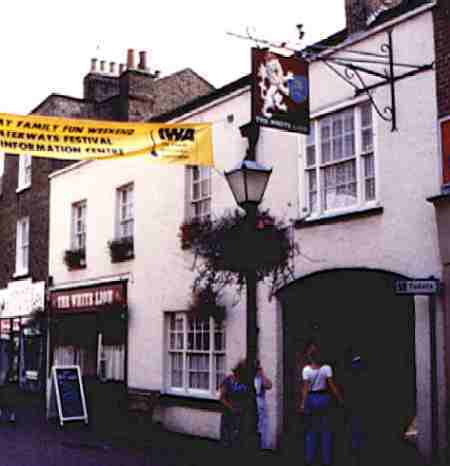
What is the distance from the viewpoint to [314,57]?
1225 centimetres

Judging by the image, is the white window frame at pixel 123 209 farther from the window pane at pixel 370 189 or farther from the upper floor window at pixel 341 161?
the window pane at pixel 370 189

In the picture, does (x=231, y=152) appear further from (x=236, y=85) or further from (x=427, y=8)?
(x=427, y=8)

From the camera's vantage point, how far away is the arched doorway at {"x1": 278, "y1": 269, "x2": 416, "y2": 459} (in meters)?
11.6

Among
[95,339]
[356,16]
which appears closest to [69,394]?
[95,339]

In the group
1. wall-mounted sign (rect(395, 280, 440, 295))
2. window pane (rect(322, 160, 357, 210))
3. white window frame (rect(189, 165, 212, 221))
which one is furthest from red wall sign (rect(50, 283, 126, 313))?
wall-mounted sign (rect(395, 280, 440, 295))

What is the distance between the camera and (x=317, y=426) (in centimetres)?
1148

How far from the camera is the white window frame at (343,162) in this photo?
12102 mm

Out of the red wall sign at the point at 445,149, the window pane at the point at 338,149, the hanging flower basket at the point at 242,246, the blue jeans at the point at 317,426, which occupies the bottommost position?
the blue jeans at the point at 317,426

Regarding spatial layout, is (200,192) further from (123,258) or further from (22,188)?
(22,188)

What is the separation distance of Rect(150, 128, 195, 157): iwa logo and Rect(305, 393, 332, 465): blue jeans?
482cm

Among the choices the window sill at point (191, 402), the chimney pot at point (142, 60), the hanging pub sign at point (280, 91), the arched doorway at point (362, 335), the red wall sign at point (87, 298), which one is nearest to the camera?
the hanging pub sign at point (280, 91)

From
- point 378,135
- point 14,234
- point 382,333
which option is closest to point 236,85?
point 378,135

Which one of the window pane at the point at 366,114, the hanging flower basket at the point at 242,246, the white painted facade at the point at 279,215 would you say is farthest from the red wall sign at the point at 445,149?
the hanging flower basket at the point at 242,246

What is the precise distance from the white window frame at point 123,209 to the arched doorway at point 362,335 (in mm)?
6027
